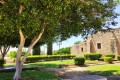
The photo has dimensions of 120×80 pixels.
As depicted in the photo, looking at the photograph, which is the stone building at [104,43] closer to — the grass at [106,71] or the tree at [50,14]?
the grass at [106,71]

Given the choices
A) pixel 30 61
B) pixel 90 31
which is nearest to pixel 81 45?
pixel 30 61

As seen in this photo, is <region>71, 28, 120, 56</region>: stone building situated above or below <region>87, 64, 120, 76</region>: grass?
above

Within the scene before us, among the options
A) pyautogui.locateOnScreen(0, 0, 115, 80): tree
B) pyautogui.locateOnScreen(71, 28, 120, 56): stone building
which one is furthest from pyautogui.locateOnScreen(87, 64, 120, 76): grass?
pyautogui.locateOnScreen(71, 28, 120, 56): stone building

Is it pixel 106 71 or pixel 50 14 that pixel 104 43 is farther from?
pixel 50 14

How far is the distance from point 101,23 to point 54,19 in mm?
5180

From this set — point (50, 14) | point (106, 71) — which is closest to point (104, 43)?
point (106, 71)

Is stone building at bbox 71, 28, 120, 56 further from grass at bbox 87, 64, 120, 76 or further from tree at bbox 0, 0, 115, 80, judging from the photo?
tree at bbox 0, 0, 115, 80

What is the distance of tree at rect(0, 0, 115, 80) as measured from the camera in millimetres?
13969

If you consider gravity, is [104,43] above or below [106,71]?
above

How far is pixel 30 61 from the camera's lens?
39312mm

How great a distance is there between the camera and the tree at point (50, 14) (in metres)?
14.0

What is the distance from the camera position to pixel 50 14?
1409cm

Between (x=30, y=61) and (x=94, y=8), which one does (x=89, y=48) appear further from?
(x=94, y=8)

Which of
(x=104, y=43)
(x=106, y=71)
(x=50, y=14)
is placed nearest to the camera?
(x=50, y=14)
